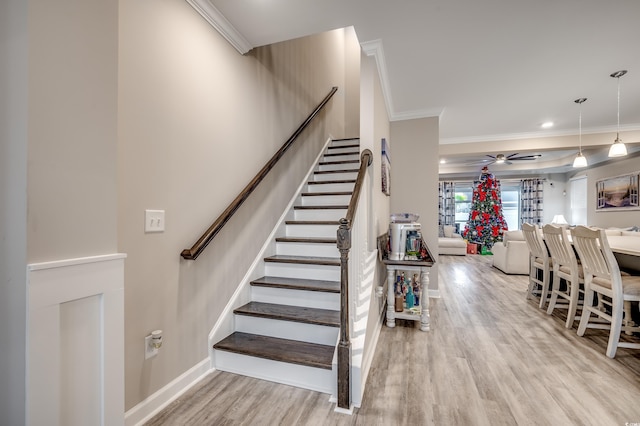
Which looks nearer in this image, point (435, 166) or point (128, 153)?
point (128, 153)

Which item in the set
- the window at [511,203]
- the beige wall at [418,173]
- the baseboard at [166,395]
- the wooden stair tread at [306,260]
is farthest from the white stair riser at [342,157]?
the window at [511,203]

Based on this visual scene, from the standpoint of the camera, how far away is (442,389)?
1.93 meters

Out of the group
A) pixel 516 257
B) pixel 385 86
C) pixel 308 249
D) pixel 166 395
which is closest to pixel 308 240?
pixel 308 249

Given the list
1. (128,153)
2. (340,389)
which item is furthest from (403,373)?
(128,153)

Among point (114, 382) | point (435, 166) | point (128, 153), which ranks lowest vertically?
point (114, 382)

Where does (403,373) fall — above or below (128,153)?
below

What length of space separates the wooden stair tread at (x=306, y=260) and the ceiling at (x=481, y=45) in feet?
5.84

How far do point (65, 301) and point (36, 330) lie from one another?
101mm

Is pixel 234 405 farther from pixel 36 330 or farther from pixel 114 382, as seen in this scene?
pixel 36 330

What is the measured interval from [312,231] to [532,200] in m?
9.40

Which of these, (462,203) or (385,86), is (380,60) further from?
(462,203)

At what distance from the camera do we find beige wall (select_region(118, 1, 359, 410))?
1.52 metres

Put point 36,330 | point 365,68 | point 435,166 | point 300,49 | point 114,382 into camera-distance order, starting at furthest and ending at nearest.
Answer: point 435,166, point 300,49, point 365,68, point 114,382, point 36,330

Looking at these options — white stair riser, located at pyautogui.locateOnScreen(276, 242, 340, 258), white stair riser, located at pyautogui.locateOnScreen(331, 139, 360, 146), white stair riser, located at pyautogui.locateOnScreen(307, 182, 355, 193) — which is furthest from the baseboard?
white stair riser, located at pyautogui.locateOnScreen(331, 139, 360, 146)
